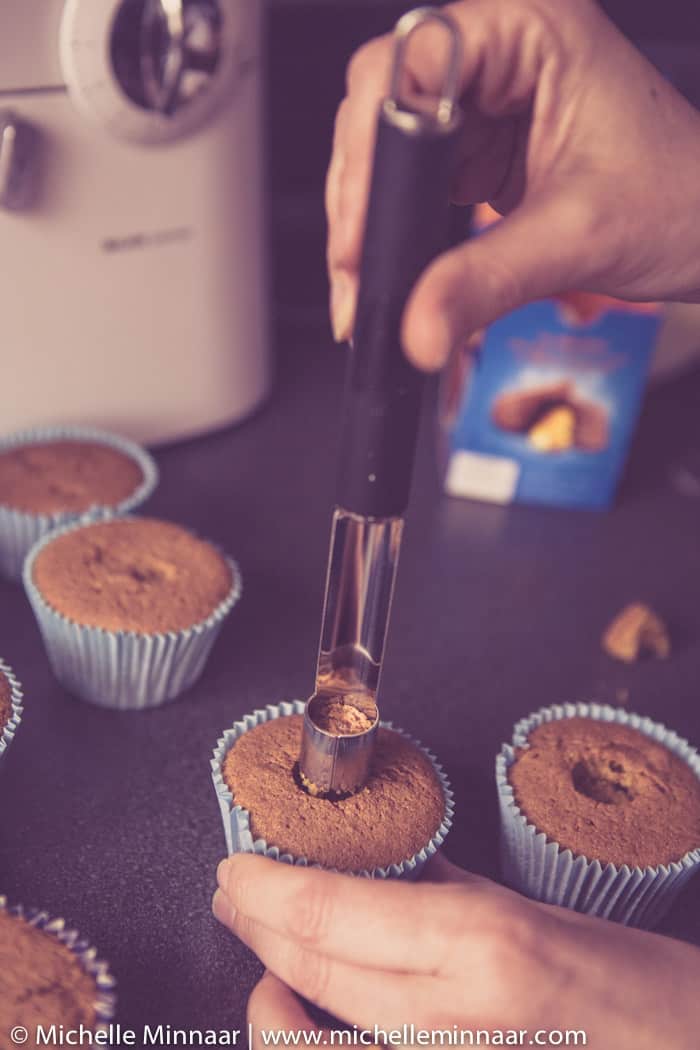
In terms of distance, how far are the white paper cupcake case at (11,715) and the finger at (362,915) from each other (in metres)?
0.21

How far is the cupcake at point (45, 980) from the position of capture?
1.67 ft

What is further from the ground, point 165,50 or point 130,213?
point 165,50

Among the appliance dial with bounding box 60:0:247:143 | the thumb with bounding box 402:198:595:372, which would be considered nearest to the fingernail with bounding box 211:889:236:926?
the thumb with bounding box 402:198:595:372

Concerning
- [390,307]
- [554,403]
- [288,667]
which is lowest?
[288,667]

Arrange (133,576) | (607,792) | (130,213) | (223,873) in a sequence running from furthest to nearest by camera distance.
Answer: (130,213)
(133,576)
(607,792)
(223,873)

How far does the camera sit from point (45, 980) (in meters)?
0.53

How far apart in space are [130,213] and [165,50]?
0.15 m

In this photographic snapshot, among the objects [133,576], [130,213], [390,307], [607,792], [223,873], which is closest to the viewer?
[390,307]

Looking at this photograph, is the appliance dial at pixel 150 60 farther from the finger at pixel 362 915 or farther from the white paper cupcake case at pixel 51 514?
the finger at pixel 362 915

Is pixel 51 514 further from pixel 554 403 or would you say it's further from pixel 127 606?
pixel 554 403

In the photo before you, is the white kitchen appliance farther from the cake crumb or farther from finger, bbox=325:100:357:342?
the cake crumb

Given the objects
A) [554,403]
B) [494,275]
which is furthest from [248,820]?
[554,403]

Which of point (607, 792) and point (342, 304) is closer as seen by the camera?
point (342, 304)

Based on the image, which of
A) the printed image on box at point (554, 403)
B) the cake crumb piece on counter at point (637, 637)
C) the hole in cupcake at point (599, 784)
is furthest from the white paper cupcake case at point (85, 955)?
the printed image on box at point (554, 403)
